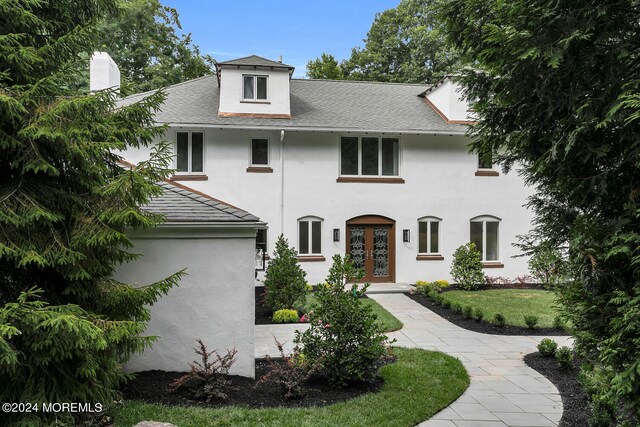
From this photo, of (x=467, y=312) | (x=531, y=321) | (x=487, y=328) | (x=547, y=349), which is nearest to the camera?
(x=547, y=349)

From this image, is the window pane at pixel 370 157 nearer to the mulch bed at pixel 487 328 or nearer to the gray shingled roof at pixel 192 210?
the mulch bed at pixel 487 328

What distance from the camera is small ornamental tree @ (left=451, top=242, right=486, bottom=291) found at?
1564cm

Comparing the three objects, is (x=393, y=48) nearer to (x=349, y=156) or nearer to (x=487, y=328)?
(x=349, y=156)

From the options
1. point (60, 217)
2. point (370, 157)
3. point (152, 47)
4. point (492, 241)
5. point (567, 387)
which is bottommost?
point (567, 387)

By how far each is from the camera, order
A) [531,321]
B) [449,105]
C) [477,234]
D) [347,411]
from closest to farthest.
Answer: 1. [347,411]
2. [531,321]
3. [449,105]
4. [477,234]

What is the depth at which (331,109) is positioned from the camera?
17.0m

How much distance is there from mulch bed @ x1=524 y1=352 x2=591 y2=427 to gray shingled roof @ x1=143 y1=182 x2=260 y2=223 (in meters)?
4.99

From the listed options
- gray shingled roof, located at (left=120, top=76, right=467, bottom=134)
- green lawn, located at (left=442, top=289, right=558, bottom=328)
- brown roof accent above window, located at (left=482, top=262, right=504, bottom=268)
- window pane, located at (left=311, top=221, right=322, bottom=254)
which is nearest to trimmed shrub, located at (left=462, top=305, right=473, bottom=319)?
green lawn, located at (left=442, top=289, right=558, bottom=328)

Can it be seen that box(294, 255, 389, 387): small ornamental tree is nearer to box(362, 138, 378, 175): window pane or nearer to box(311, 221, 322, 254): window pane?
box(311, 221, 322, 254): window pane

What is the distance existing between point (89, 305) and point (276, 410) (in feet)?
8.53

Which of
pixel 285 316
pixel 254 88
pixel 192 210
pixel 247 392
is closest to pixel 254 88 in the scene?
pixel 254 88

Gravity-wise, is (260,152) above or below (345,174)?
above

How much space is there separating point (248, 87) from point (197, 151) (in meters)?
3.00

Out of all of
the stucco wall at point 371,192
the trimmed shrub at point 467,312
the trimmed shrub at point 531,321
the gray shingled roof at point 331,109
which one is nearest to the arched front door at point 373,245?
the stucco wall at point 371,192
